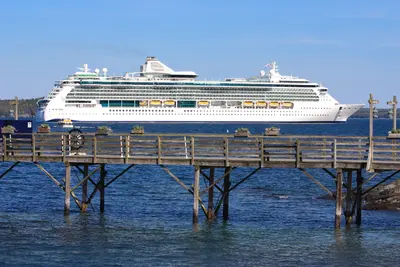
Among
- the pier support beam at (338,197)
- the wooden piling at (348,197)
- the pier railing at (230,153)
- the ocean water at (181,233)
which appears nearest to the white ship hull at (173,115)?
the ocean water at (181,233)

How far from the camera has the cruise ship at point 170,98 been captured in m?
166

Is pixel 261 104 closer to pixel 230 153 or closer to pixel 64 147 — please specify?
pixel 64 147

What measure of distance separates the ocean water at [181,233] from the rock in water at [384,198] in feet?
3.66

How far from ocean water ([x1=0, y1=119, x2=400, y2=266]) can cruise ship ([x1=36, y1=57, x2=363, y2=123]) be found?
12792 cm

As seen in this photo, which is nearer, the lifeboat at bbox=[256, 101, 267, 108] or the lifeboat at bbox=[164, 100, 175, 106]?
the lifeboat at bbox=[164, 100, 175, 106]

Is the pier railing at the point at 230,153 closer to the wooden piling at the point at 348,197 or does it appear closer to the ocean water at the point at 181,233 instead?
the wooden piling at the point at 348,197

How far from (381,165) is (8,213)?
12.9 meters

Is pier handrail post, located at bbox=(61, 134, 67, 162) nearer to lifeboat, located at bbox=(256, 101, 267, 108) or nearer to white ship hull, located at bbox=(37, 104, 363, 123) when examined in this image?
white ship hull, located at bbox=(37, 104, 363, 123)

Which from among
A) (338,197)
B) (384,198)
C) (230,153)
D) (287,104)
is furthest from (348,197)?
(287,104)

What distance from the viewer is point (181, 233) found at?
2562cm

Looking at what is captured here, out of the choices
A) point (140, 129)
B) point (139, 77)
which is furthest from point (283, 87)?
point (140, 129)

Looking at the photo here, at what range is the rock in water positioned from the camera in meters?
31.3

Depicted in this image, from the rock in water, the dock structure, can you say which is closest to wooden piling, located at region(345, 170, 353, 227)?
the dock structure

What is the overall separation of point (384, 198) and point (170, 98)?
136481mm
